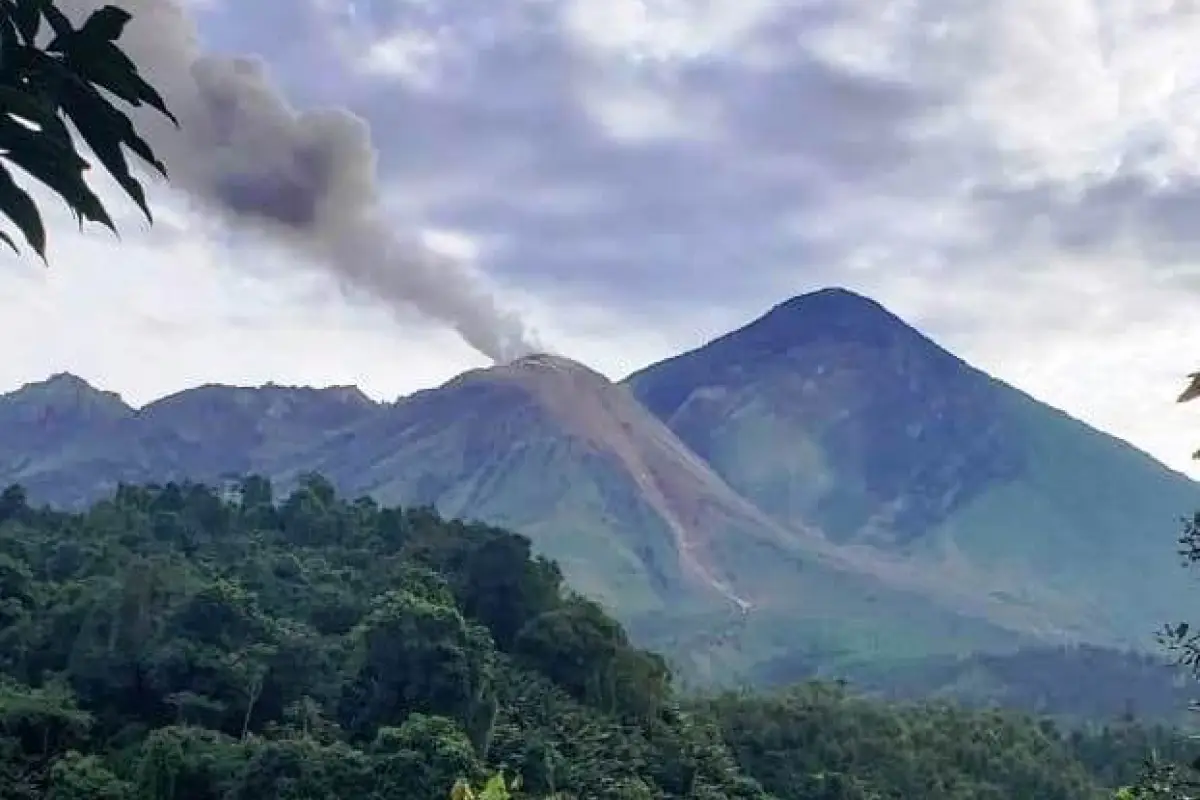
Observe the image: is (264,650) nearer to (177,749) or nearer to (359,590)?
(177,749)

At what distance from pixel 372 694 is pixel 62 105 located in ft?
87.6

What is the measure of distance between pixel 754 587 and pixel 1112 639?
39.1 m

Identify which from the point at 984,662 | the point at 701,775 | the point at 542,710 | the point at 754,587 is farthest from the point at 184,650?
the point at 754,587

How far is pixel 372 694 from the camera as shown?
91.1ft

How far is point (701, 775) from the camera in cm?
3122

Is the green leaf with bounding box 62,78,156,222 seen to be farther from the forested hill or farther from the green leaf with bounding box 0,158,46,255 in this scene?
the forested hill

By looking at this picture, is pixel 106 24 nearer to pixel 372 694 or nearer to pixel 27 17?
pixel 27 17

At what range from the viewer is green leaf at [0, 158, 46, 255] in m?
1.84

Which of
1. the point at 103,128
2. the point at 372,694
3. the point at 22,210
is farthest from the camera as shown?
the point at 372,694

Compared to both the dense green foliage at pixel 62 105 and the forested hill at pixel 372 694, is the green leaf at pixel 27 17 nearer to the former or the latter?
the dense green foliage at pixel 62 105

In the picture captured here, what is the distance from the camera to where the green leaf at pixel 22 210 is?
184cm

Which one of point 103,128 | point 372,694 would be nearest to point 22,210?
point 103,128

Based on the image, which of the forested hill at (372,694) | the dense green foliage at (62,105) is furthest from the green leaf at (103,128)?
the forested hill at (372,694)

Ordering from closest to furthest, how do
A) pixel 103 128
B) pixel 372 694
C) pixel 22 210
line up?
pixel 22 210, pixel 103 128, pixel 372 694
